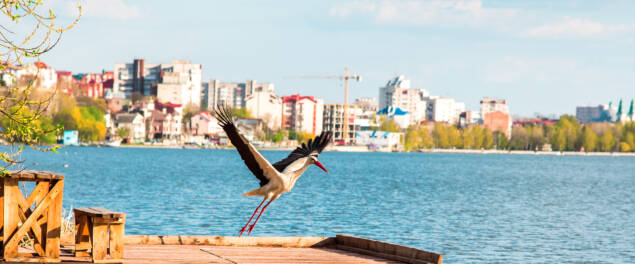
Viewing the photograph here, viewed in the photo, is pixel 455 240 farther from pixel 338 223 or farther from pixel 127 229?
pixel 127 229

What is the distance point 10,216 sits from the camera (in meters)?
10.7

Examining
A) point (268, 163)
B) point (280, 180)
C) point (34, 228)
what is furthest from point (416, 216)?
point (34, 228)

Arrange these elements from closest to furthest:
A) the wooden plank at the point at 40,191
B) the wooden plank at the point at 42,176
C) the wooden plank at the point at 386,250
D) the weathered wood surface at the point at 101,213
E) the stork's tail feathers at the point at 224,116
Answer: the wooden plank at the point at 42,176 < the wooden plank at the point at 40,191 < the weathered wood surface at the point at 101,213 < the stork's tail feathers at the point at 224,116 < the wooden plank at the point at 386,250

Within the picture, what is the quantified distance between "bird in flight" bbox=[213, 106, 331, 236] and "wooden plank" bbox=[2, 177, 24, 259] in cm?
264

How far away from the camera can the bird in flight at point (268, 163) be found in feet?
38.2

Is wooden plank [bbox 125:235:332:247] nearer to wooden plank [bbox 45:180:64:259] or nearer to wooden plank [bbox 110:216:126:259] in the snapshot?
wooden plank [bbox 110:216:126:259]

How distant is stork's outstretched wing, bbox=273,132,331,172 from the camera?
1311 centimetres

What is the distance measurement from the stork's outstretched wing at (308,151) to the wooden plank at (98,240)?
2.81 metres

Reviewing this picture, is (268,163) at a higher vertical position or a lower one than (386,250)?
higher

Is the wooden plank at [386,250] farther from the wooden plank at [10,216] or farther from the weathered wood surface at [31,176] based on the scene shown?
the wooden plank at [10,216]

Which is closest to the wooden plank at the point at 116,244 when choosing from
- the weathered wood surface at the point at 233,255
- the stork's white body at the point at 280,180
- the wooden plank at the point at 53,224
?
the weathered wood surface at the point at 233,255

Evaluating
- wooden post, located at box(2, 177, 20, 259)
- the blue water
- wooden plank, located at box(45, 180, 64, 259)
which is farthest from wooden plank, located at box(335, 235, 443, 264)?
the blue water

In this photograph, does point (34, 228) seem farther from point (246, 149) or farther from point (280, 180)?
point (280, 180)

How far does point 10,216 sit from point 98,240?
111 cm
